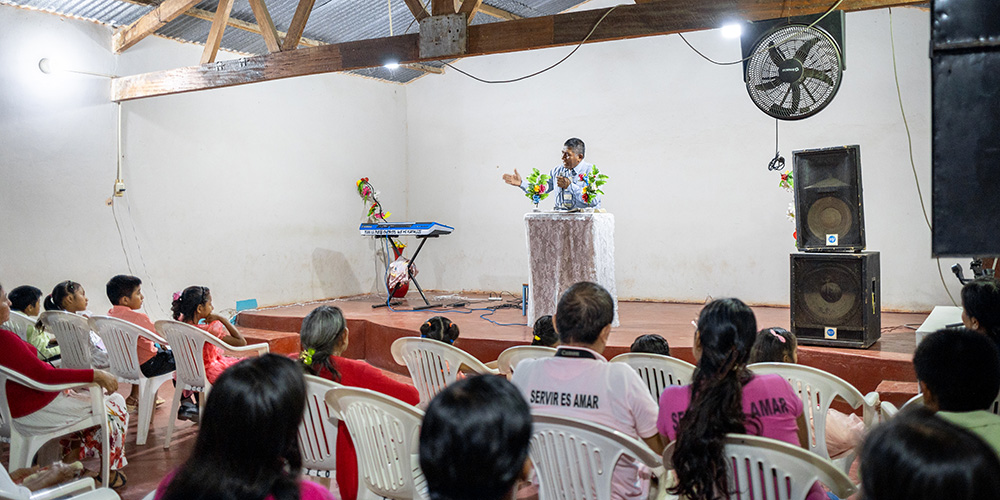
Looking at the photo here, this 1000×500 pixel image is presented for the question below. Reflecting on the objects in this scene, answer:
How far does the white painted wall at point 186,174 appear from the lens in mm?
6250

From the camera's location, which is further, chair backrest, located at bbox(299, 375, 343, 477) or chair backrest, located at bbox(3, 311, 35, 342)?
chair backrest, located at bbox(3, 311, 35, 342)

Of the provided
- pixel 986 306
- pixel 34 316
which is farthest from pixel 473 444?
pixel 34 316

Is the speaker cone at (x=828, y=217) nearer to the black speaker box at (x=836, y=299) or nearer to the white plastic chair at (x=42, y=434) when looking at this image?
the black speaker box at (x=836, y=299)

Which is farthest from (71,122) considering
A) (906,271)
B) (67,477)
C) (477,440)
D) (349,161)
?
(906,271)

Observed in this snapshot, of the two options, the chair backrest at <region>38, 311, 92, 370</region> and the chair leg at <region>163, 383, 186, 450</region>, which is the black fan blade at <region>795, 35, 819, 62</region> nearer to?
the chair leg at <region>163, 383, 186, 450</region>

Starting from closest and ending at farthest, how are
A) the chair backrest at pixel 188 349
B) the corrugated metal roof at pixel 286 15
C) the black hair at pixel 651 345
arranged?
the black hair at pixel 651 345 → the chair backrest at pixel 188 349 → the corrugated metal roof at pixel 286 15

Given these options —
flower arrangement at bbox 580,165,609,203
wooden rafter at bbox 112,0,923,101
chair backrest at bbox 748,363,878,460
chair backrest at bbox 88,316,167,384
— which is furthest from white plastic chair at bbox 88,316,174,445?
chair backrest at bbox 748,363,878,460

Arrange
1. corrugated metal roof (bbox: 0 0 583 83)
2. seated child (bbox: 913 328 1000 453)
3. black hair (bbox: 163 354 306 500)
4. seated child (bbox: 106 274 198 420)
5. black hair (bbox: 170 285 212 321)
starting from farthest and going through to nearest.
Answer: corrugated metal roof (bbox: 0 0 583 83)
black hair (bbox: 170 285 212 321)
seated child (bbox: 106 274 198 420)
seated child (bbox: 913 328 1000 453)
black hair (bbox: 163 354 306 500)

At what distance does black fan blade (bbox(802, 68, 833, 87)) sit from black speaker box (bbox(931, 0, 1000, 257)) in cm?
219

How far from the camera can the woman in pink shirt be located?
6.17 ft

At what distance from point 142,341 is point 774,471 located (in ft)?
12.7

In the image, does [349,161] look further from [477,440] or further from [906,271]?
[477,440]

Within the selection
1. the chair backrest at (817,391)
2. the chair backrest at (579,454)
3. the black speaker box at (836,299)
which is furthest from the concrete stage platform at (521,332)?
the chair backrest at (579,454)

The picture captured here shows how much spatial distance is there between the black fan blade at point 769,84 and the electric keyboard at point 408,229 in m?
4.50
